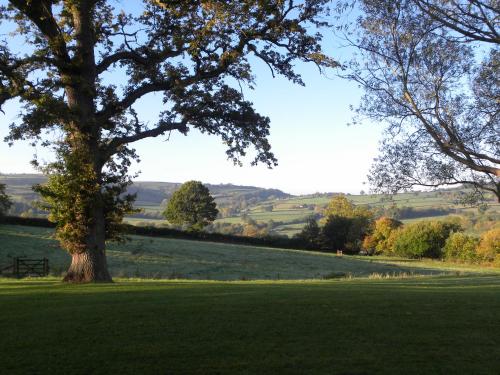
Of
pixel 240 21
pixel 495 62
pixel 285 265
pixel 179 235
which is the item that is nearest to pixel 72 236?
pixel 240 21

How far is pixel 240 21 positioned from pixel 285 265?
110 feet

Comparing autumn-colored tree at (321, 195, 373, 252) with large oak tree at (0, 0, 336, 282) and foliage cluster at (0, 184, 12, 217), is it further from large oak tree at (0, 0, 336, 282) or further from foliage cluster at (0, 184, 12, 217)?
large oak tree at (0, 0, 336, 282)

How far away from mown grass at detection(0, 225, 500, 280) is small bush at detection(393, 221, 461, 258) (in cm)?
2342

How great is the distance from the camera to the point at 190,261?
4619 cm

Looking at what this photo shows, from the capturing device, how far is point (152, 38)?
22.4 meters

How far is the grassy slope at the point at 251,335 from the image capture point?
6754 mm

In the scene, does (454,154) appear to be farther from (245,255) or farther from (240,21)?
(245,255)

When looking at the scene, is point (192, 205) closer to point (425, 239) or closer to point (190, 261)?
point (425, 239)

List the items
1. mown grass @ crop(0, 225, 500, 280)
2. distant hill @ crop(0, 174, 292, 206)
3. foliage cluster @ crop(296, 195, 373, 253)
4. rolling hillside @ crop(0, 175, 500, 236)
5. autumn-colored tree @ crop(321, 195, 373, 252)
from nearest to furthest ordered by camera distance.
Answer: mown grass @ crop(0, 225, 500, 280) < foliage cluster @ crop(296, 195, 373, 253) < autumn-colored tree @ crop(321, 195, 373, 252) < rolling hillside @ crop(0, 175, 500, 236) < distant hill @ crop(0, 174, 292, 206)

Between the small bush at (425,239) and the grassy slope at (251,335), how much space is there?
69702mm

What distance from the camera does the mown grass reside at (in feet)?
127

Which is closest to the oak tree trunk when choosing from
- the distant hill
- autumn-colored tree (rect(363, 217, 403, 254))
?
autumn-colored tree (rect(363, 217, 403, 254))

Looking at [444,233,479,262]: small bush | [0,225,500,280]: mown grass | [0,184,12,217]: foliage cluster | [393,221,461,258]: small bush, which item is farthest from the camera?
[393,221,461,258]: small bush

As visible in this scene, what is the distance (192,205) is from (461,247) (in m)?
44.1
